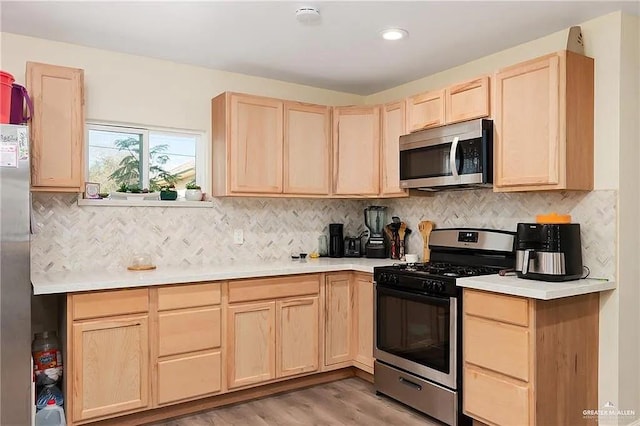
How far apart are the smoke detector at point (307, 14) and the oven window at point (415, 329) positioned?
187 centimetres

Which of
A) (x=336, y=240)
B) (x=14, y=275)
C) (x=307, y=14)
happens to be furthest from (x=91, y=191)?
(x=336, y=240)

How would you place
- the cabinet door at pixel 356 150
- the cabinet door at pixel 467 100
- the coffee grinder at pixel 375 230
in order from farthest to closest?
the coffee grinder at pixel 375 230 < the cabinet door at pixel 356 150 < the cabinet door at pixel 467 100

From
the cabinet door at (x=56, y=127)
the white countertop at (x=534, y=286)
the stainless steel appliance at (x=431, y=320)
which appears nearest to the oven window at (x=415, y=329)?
the stainless steel appliance at (x=431, y=320)

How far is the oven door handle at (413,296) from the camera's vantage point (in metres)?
2.99

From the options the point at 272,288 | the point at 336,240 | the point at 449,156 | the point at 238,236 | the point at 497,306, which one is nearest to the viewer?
the point at 497,306

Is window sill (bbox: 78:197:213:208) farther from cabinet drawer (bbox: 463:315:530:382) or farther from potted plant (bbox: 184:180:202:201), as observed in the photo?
cabinet drawer (bbox: 463:315:530:382)

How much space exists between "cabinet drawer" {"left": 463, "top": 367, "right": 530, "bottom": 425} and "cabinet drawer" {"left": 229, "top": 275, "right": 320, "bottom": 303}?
1.26 m

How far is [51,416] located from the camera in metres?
2.78

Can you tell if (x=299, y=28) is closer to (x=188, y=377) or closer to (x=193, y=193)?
(x=193, y=193)

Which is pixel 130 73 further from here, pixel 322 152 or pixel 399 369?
pixel 399 369

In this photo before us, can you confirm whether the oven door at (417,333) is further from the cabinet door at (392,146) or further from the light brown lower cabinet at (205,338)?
the cabinet door at (392,146)

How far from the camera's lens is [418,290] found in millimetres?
3164

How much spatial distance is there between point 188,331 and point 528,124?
249 cm

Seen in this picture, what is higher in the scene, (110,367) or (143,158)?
(143,158)
